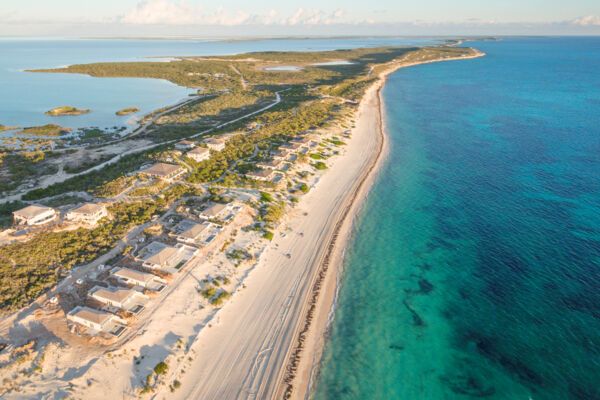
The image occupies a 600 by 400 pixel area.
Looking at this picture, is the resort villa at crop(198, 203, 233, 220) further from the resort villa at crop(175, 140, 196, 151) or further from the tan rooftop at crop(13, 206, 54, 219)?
the resort villa at crop(175, 140, 196, 151)

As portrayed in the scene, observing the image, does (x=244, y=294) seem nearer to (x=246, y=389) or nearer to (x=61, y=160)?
(x=246, y=389)

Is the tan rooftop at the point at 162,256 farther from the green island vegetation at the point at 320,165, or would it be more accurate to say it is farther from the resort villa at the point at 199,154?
the green island vegetation at the point at 320,165

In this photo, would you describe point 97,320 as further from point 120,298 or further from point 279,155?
point 279,155

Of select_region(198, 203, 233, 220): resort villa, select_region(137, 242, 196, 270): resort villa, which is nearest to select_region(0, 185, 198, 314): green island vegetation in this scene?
select_region(137, 242, 196, 270): resort villa

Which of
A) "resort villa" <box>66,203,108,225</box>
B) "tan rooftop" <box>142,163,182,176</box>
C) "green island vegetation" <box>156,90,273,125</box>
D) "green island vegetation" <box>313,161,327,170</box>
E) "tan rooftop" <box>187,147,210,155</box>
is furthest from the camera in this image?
"green island vegetation" <box>156,90,273,125</box>

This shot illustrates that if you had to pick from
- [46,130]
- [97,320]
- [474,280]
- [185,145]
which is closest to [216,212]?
[97,320]

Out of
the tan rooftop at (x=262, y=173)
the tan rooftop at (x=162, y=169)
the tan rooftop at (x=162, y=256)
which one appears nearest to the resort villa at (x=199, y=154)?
the tan rooftop at (x=162, y=169)

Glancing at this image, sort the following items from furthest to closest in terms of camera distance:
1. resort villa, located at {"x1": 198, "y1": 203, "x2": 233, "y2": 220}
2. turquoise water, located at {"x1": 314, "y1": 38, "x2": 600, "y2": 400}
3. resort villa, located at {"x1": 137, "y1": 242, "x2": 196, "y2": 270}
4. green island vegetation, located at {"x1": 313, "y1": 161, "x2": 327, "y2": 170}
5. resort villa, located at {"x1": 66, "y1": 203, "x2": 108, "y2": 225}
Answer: green island vegetation, located at {"x1": 313, "y1": 161, "x2": 327, "y2": 170}
resort villa, located at {"x1": 198, "y1": 203, "x2": 233, "y2": 220}
resort villa, located at {"x1": 66, "y1": 203, "x2": 108, "y2": 225}
resort villa, located at {"x1": 137, "y1": 242, "x2": 196, "y2": 270}
turquoise water, located at {"x1": 314, "y1": 38, "x2": 600, "y2": 400}
